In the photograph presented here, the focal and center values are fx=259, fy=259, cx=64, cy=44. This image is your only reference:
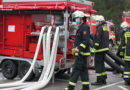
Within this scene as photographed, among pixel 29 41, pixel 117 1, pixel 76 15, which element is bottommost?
pixel 29 41

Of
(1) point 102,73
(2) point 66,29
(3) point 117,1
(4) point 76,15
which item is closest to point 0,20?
(2) point 66,29

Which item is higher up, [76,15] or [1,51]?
[76,15]

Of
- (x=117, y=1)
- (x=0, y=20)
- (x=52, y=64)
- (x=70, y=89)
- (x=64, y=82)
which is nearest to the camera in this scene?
(x=70, y=89)

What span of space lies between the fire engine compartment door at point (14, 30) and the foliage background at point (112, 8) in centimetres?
2238

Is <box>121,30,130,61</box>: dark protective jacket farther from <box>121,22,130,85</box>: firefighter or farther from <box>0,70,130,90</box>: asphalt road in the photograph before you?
<box>0,70,130,90</box>: asphalt road

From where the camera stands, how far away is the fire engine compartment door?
853 centimetres

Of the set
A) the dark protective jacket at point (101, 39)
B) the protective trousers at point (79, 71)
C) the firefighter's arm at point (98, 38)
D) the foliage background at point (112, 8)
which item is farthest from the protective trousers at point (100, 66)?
the foliage background at point (112, 8)

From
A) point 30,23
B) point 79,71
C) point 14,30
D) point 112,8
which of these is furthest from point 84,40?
point 112,8

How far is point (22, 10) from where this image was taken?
818cm

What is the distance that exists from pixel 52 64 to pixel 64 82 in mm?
920

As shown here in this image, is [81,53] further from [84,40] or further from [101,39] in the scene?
[101,39]

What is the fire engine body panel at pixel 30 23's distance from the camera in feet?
25.3

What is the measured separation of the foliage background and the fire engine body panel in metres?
22.3

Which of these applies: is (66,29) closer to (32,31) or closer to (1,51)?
(32,31)
